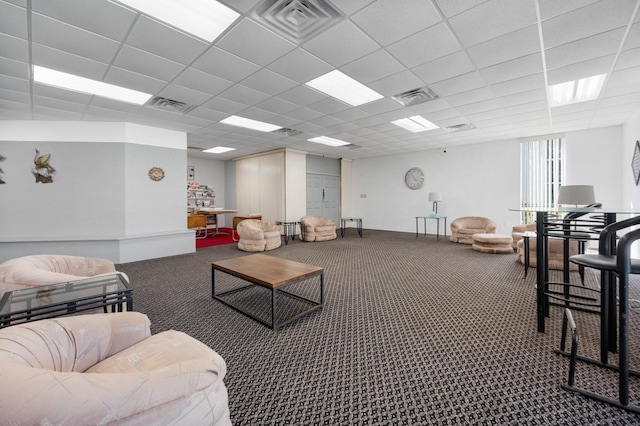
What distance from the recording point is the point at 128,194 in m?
5.41

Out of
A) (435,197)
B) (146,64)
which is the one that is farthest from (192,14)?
(435,197)

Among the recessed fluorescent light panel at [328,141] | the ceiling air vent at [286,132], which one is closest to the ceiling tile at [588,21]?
the ceiling air vent at [286,132]

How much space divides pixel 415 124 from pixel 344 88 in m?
2.63

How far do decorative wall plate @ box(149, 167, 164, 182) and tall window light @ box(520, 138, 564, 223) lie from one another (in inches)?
342

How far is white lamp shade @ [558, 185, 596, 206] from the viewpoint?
3.07 meters

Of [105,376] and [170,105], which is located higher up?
[170,105]

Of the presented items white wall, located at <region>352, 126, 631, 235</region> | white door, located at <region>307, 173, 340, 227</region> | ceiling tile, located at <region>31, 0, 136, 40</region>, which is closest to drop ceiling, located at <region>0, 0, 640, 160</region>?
ceiling tile, located at <region>31, 0, 136, 40</region>

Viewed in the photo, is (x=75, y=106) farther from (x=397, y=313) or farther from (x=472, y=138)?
(x=472, y=138)

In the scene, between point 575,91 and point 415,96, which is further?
point 575,91

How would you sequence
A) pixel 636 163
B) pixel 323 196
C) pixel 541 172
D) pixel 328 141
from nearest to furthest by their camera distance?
pixel 636 163 → pixel 541 172 → pixel 328 141 → pixel 323 196

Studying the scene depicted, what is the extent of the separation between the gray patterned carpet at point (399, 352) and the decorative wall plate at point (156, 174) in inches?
98.1

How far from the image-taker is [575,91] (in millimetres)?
4395

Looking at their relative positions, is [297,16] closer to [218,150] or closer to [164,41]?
[164,41]

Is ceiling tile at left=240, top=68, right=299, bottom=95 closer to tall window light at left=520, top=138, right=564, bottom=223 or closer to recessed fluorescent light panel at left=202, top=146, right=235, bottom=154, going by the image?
recessed fluorescent light panel at left=202, top=146, right=235, bottom=154
